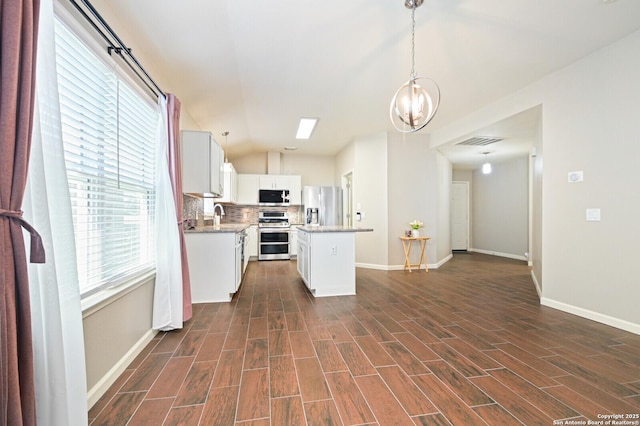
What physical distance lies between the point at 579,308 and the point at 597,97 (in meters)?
2.19

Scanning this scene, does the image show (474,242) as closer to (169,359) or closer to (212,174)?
(212,174)

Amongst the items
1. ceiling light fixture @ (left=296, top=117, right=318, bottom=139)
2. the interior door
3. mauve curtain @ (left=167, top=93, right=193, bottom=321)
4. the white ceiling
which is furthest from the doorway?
mauve curtain @ (left=167, top=93, right=193, bottom=321)

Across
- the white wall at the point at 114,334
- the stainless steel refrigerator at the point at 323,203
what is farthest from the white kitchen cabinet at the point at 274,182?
the white wall at the point at 114,334

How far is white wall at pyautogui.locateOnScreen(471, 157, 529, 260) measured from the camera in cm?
680

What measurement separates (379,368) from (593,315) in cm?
254

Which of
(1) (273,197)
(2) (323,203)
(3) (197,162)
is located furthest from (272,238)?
(3) (197,162)

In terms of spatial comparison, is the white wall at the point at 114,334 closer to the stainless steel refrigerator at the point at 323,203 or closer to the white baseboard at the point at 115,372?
the white baseboard at the point at 115,372

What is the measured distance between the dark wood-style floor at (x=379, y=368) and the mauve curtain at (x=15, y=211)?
2.50ft

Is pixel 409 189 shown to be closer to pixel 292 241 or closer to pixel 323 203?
pixel 323 203

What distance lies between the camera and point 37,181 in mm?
1101

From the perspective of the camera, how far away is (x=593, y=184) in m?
2.88

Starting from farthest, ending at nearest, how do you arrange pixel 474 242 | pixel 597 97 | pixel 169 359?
pixel 474 242 < pixel 597 97 < pixel 169 359

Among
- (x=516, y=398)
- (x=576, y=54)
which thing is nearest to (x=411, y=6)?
(x=576, y=54)

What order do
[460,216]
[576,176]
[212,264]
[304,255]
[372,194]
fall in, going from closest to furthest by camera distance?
[576,176], [212,264], [304,255], [372,194], [460,216]
